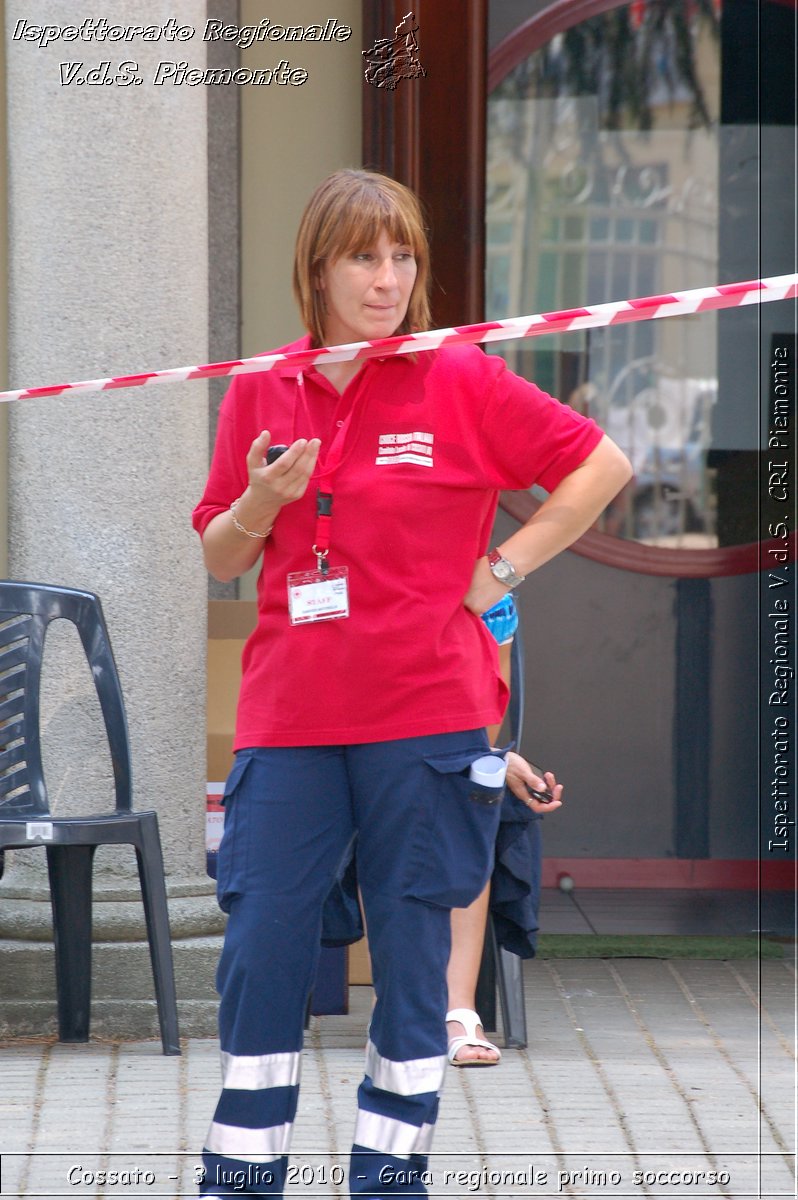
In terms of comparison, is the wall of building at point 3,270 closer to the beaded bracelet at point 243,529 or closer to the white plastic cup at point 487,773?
the beaded bracelet at point 243,529

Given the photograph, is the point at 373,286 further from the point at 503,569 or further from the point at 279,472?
the point at 503,569

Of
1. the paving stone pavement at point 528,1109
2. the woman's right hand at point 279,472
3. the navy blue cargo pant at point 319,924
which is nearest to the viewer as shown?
the woman's right hand at point 279,472

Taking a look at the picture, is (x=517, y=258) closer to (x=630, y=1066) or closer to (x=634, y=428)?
(x=634, y=428)

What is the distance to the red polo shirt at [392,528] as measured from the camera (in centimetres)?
291

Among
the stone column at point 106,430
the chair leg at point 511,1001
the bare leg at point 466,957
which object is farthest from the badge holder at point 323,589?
the chair leg at point 511,1001

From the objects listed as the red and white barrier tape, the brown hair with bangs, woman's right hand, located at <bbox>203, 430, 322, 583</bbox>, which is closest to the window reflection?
the red and white barrier tape

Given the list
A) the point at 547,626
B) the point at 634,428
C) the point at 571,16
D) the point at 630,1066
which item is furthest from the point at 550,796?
the point at 571,16

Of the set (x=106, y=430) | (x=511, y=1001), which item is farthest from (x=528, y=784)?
(x=106, y=430)

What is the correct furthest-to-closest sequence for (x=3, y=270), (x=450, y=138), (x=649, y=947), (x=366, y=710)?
(x=649, y=947) < (x=450, y=138) < (x=3, y=270) < (x=366, y=710)

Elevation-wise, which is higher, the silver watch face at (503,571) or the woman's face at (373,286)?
the woman's face at (373,286)

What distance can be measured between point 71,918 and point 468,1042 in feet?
3.50

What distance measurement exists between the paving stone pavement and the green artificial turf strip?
460mm

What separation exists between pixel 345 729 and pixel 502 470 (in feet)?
1.81

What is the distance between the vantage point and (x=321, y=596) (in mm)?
2912
